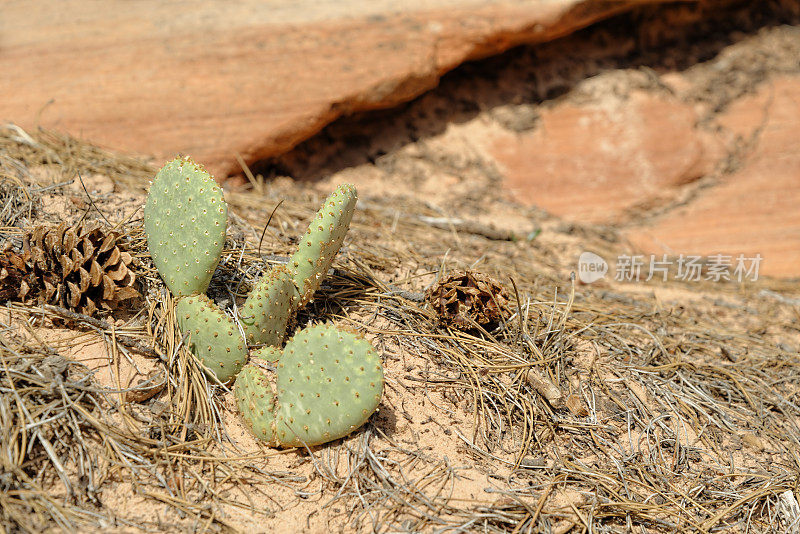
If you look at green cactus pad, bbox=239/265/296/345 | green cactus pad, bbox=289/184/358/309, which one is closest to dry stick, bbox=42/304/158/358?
green cactus pad, bbox=239/265/296/345

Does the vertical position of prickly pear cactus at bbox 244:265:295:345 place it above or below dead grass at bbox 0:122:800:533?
above

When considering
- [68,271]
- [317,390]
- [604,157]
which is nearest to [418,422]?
[317,390]

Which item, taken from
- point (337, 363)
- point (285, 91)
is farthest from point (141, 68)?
point (337, 363)

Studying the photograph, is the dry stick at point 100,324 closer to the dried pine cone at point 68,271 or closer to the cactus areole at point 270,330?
the dried pine cone at point 68,271

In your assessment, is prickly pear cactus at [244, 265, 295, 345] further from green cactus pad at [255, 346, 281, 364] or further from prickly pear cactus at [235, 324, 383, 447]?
prickly pear cactus at [235, 324, 383, 447]

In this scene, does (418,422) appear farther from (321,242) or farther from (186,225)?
(186,225)

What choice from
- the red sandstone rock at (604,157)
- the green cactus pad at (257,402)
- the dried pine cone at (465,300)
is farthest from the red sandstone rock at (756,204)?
the green cactus pad at (257,402)
